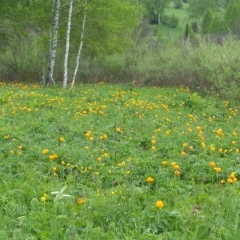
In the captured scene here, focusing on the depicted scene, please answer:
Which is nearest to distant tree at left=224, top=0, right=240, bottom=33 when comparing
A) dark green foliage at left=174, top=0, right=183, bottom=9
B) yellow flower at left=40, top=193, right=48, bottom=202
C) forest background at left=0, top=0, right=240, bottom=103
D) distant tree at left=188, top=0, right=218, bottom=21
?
distant tree at left=188, top=0, right=218, bottom=21

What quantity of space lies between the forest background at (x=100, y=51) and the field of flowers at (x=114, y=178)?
697 centimetres

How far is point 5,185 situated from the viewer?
515 cm

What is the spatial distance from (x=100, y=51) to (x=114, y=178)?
16.2m

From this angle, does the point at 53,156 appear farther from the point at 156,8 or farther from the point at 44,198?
the point at 156,8

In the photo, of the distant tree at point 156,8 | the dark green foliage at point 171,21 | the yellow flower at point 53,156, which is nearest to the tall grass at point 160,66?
the yellow flower at point 53,156

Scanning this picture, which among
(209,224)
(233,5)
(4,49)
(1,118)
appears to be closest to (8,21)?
(4,49)

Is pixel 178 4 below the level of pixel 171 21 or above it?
above

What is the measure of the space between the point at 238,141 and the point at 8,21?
1537 cm

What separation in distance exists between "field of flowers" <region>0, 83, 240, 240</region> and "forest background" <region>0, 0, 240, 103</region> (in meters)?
6.97

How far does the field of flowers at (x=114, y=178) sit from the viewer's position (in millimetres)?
3977

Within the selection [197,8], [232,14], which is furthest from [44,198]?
[197,8]

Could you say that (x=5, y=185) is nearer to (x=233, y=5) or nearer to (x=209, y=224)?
(x=209, y=224)

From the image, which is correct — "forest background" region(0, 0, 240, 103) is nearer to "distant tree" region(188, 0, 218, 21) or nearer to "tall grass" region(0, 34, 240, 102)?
"tall grass" region(0, 34, 240, 102)

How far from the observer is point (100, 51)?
21188 mm
